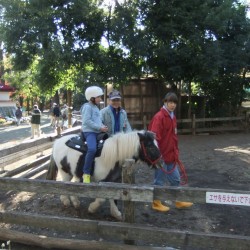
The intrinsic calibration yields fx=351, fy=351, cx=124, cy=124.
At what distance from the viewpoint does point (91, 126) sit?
4.95 m

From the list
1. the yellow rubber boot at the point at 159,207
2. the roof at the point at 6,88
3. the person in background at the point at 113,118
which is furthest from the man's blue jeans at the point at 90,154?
the roof at the point at 6,88

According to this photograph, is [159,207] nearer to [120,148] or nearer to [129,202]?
[120,148]

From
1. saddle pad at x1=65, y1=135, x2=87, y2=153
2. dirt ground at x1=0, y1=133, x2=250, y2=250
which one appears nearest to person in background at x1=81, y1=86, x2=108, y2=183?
saddle pad at x1=65, y1=135, x2=87, y2=153

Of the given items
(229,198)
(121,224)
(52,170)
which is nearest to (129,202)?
(121,224)

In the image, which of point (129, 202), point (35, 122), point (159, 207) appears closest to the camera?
point (129, 202)

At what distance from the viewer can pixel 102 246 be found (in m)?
3.73

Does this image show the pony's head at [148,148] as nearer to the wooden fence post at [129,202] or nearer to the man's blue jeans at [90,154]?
the man's blue jeans at [90,154]

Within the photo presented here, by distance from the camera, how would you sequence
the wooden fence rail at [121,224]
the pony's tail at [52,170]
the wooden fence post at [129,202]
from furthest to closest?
the pony's tail at [52,170] < the wooden fence post at [129,202] < the wooden fence rail at [121,224]

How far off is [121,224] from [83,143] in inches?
66.6

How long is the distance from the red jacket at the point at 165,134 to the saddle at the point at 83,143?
807 millimetres

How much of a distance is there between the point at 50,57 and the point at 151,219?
9.10 meters

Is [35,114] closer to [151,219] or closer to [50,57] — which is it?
[50,57]

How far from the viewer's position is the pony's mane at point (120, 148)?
4.82 meters

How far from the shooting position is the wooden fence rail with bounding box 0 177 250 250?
3.40m
